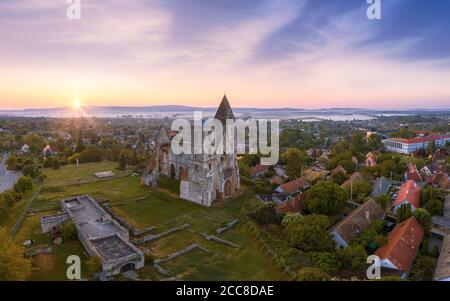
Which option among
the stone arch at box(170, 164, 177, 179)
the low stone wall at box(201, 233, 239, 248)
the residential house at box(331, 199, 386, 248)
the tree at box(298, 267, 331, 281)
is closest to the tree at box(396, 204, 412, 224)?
the residential house at box(331, 199, 386, 248)

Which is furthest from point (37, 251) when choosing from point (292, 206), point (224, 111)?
point (292, 206)

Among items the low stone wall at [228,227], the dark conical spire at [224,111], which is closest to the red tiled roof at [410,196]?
the low stone wall at [228,227]

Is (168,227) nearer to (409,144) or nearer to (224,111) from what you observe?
(224,111)

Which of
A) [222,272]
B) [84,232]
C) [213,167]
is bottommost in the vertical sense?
[222,272]

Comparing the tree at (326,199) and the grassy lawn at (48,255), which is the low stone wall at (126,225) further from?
the tree at (326,199)
